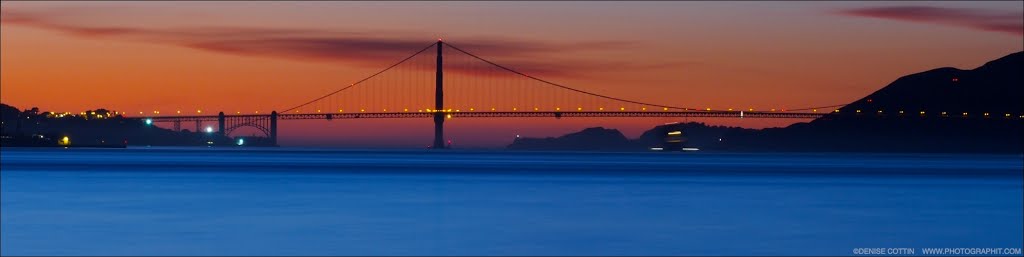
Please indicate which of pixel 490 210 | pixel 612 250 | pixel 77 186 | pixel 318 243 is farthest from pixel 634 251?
pixel 77 186

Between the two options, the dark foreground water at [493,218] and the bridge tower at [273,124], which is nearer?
the dark foreground water at [493,218]

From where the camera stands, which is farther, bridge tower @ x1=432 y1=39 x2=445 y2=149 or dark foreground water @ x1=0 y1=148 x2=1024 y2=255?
bridge tower @ x1=432 y1=39 x2=445 y2=149

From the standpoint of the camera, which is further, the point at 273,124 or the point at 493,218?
the point at 273,124

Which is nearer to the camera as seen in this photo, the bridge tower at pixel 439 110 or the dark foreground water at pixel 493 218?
the dark foreground water at pixel 493 218

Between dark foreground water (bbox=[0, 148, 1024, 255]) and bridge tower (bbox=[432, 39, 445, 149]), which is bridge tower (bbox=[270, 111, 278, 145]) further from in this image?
dark foreground water (bbox=[0, 148, 1024, 255])

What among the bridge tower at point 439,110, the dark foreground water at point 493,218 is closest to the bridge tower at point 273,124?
the bridge tower at point 439,110

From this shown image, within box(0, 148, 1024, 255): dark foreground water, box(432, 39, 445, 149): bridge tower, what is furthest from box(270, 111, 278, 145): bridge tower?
box(0, 148, 1024, 255): dark foreground water

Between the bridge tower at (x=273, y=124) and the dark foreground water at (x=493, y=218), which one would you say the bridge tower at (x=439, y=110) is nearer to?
the bridge tower at (x=273, y=124)

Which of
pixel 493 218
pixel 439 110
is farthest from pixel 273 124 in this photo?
pixel 493 218

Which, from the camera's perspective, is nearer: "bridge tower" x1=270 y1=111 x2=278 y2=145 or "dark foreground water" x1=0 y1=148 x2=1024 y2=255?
"dark foreground water" x1=0 y1=148 x2=1024 y2=255

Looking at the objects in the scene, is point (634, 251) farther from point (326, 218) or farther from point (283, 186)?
point (283, 186)

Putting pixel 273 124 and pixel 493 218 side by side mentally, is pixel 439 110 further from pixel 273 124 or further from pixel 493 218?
pixel 493 218
